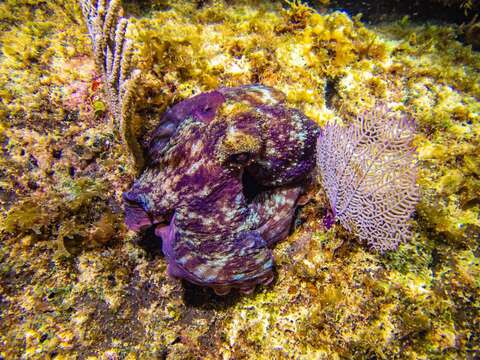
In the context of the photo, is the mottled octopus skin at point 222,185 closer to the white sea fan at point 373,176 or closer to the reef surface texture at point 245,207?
the reef surface texture at point 245,207

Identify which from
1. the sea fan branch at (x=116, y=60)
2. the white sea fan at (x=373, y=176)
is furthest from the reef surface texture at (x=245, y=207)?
the sea fan branch at (x=116, y=60)

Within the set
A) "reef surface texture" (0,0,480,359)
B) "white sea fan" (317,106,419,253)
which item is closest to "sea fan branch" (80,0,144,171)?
"reef surface texture" (0,0,480,359)

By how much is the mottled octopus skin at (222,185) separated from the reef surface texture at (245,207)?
4.0 inches

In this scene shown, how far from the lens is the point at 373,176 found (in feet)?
8.66

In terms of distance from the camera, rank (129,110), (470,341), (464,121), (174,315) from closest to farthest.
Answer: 1. (470,341)
2. (129,110)
3. (174,315)
4. (464,121)

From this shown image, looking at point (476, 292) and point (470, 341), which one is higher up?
point (476, 292)

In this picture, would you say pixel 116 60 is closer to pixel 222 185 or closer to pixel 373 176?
pixel 222 185

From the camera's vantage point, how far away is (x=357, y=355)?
236cm

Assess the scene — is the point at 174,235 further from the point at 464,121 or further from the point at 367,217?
the point at 464,121

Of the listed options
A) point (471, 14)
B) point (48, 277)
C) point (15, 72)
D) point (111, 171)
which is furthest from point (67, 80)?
point (471, 14)

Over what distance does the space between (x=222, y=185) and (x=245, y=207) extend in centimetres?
34

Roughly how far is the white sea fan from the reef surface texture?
0.77 ft

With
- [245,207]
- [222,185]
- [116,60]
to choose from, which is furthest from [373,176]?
[116,60]

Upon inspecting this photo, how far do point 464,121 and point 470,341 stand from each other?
8.34 feet
